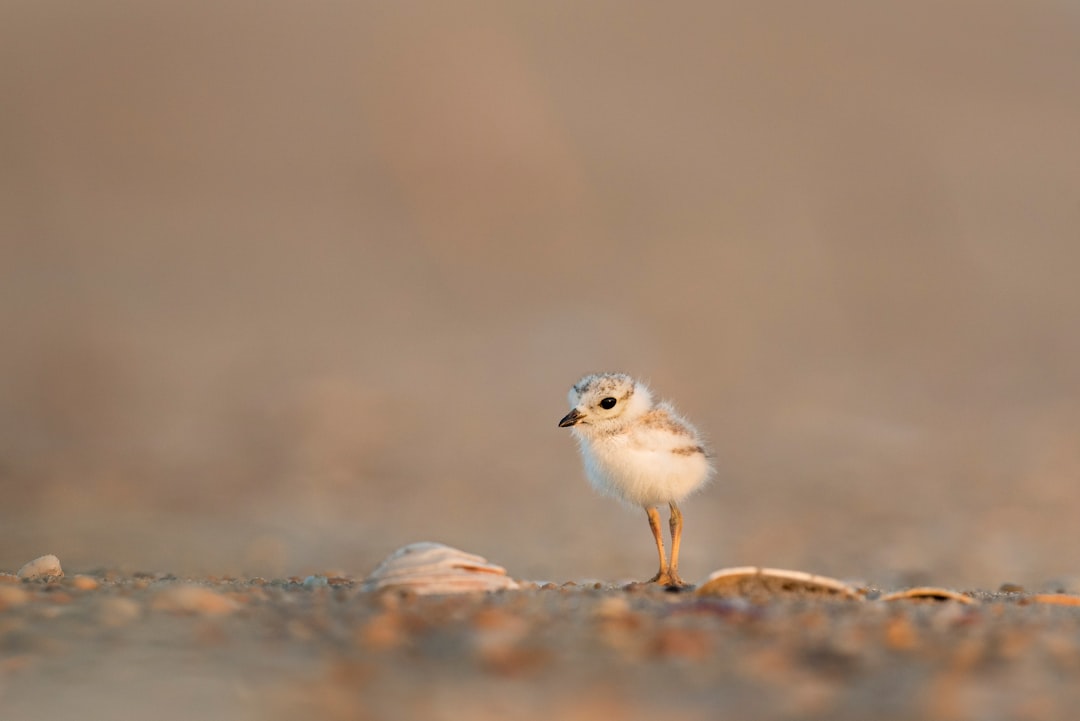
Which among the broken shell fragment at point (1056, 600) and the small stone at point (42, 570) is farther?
the small stone at point (42, 570)

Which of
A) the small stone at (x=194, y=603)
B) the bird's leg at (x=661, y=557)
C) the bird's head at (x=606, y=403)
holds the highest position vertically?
the bird's head at (x=606, y=403)

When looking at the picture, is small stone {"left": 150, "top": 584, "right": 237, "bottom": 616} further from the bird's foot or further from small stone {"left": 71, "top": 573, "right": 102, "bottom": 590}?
the bird's foot

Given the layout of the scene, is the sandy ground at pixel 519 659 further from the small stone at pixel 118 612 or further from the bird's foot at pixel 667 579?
the bird's foot at pixel 667 579

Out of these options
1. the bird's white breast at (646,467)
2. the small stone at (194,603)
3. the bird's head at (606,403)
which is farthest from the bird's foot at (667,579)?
the small stone at (194,603)

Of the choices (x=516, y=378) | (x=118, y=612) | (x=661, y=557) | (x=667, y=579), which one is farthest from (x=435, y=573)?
(x=516, y=378)

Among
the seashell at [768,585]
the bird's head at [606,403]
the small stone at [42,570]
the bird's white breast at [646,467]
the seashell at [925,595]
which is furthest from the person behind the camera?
the bird's head at [606,403]

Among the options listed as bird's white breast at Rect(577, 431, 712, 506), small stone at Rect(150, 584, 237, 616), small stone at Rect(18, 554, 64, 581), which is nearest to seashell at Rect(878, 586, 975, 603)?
bird's white breast at Rect(577, 431, 712, 506)

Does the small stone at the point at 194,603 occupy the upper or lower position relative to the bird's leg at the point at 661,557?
lower
